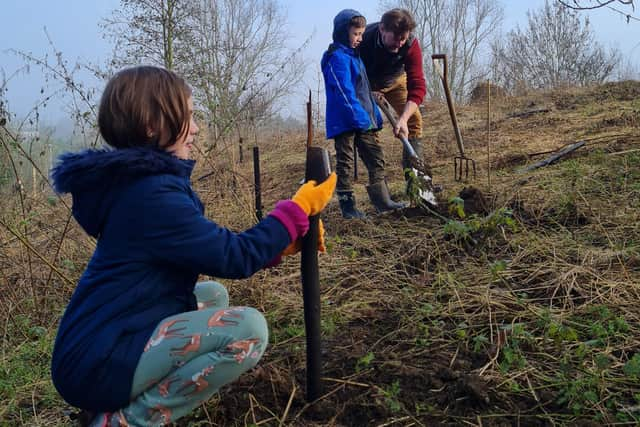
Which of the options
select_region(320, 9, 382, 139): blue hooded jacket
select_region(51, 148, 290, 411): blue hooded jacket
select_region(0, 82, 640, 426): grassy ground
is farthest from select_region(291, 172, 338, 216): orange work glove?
select_region(320, 9, 382, 139): blue hooded jacket

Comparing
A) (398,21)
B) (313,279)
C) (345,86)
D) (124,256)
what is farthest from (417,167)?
(124,256)

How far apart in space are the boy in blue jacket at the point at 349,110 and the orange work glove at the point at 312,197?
290 cm

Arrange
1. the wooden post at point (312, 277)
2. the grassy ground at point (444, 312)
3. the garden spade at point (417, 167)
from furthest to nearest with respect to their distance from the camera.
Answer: the garden spade at point (417, 167) < the grassy ground at point (444, 312) < the wooden post at point (312, 277)

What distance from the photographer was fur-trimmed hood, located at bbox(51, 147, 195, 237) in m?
1.63

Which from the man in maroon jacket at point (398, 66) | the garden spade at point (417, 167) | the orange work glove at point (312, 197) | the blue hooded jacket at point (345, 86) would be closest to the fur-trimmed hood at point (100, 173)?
the orange work glove at point (312, 197)

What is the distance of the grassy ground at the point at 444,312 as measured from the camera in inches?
80.7

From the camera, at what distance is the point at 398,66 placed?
5.35 m

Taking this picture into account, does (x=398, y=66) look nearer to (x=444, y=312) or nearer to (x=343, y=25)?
(x=343, y=25)

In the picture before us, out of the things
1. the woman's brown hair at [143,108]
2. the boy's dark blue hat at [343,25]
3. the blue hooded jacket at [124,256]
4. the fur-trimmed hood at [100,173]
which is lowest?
the blue hooded jacket at [124,256]

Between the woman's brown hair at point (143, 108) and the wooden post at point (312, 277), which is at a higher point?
the woman's brown hair at point (143, 108)

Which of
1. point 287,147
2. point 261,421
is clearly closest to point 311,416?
point 261,421

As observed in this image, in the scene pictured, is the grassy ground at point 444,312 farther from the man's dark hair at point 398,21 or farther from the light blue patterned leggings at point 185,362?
the man's dark hair at point 398,21

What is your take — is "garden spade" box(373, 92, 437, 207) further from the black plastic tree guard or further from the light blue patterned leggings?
the light blue patterned leggings

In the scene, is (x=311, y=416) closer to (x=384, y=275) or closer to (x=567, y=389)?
(x=567, y=389)
